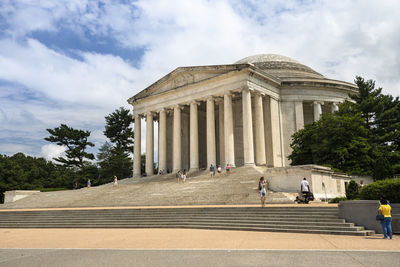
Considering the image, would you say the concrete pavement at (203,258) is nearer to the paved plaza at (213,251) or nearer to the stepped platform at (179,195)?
the paved plaza at (213,251)

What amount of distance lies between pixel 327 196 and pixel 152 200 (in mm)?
16248

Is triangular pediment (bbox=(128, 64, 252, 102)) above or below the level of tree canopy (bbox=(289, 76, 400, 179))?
above

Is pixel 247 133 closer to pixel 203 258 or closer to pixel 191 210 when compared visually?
pixel 191 210

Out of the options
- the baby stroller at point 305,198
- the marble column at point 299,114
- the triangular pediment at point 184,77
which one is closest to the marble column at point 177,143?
the triangular pediment at point 184,77

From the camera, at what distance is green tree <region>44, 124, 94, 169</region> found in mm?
77188

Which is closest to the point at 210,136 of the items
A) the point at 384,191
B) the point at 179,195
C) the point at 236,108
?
the point at 236,108

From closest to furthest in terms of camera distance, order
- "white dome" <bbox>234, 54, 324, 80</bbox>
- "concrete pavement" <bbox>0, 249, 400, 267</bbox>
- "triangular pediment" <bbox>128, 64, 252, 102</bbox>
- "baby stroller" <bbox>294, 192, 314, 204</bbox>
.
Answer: "concrete pavement" <bbox>0, 249, 400, 267</bbox> → "baby stroller" <bbox>294, 192, 314, 204</bbox> → "triangular pediment" <bbox>128, 64, 252, 102</bbox> → "white dome" <bbox>234, 54, 324, 80</bbox>

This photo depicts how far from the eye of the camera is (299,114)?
54188mm

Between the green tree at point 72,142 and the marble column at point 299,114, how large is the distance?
47.7 metres

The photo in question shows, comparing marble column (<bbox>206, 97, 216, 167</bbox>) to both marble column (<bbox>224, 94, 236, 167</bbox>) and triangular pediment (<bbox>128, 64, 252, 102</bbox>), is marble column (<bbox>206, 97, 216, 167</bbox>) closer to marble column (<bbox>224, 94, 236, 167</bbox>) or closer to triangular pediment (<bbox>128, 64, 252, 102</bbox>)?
marble column (<bbox>224, 94, 236, 167</bbox>)

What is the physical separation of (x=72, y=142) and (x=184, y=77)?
3781cm

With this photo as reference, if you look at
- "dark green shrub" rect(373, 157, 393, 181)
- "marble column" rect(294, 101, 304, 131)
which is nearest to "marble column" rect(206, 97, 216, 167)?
"marble column" rect(294, 101, 304, 131)

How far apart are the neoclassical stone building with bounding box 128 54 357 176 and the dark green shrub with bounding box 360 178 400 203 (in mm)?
26092

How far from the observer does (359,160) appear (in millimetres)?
38062
